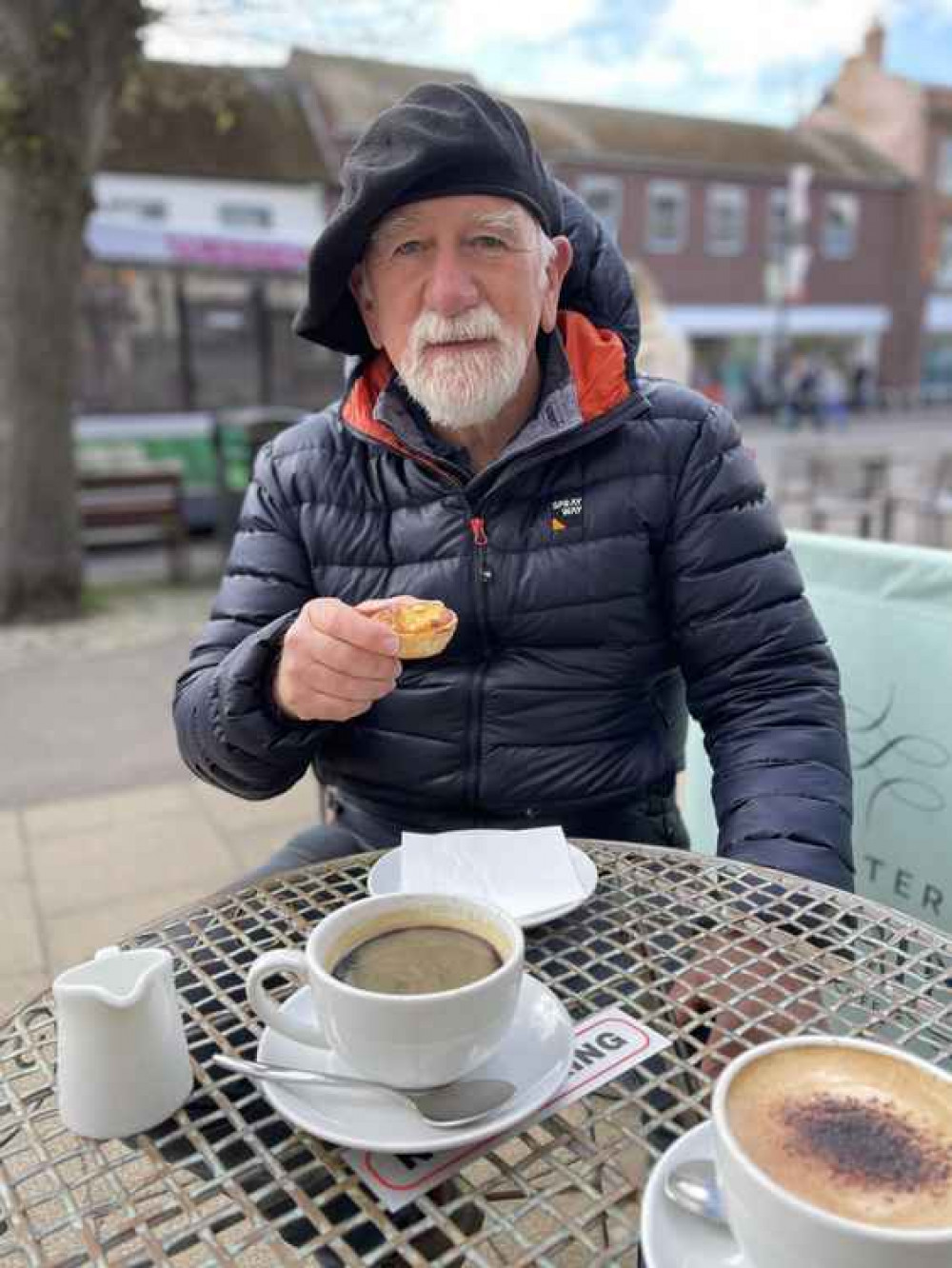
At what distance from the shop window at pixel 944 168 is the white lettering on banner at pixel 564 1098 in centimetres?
3750

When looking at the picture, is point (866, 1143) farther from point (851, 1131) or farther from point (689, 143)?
point (689, 143)

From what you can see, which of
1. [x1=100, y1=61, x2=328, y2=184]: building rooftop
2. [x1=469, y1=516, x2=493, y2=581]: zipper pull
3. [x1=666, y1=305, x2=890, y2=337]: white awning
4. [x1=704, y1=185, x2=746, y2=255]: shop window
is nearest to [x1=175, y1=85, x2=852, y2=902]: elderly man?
[x1=469, y1=516, x2=493, y2=581]: zipper pull

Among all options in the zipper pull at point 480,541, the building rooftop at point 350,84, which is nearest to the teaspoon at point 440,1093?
the zipper pull at point 480,541

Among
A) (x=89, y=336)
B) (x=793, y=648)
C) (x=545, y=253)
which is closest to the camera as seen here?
(x=793, y=648)

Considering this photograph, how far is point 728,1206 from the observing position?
2.35 ft

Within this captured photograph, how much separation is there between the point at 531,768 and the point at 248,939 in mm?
650

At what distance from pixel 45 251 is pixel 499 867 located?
6.04 meters

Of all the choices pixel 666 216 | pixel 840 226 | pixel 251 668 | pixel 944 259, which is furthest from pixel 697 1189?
pixel 944 259

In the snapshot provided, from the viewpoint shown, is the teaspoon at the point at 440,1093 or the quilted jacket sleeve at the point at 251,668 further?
the quilted jacket sleeve at the point at 251,668

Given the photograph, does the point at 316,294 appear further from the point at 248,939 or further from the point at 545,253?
the point at 248,939

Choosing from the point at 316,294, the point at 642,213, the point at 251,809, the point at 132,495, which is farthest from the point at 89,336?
the point at 642,213

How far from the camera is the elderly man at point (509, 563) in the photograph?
5.72 ft

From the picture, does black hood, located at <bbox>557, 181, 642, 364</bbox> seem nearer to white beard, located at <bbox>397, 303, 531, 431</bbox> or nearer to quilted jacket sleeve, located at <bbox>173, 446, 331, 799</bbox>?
white beard, located at <bbox>397, 303, 531, 431</bbox>

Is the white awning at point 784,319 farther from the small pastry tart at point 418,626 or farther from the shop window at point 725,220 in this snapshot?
the small pastry tart at point 418,626
